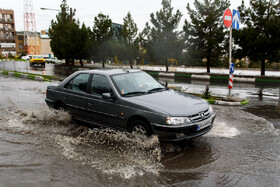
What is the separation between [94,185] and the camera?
12.8 feet

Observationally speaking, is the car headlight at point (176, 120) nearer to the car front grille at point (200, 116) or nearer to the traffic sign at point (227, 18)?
the car front grille at point (200, 116)

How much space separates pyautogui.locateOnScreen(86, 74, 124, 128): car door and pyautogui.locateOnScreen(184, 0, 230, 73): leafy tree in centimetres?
2160

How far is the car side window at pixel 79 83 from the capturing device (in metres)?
6.16

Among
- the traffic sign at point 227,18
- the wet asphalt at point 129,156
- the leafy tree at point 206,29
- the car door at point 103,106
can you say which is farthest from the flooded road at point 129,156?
the leafy tree at point 206,29

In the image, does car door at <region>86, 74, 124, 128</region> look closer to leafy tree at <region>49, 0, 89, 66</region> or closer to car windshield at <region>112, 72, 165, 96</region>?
car windshield at <region>112, 72, 165, 96</region>

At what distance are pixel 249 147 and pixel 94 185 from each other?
345cm

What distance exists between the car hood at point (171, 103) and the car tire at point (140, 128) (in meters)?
0.38

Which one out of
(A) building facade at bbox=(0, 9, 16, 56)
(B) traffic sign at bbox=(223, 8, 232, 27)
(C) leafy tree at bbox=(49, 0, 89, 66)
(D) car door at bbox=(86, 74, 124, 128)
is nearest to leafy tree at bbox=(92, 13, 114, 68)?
(C) leafy tree at bbox=(49, 0, 89, 66)

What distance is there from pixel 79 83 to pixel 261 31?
20448 mm

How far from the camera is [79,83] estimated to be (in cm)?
634

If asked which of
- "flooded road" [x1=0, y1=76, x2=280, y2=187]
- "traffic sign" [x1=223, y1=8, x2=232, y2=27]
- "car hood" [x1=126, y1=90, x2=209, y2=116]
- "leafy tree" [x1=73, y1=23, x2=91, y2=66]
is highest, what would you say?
"leafy tree" [x1=73, y1=23, x2=91, y2=66]

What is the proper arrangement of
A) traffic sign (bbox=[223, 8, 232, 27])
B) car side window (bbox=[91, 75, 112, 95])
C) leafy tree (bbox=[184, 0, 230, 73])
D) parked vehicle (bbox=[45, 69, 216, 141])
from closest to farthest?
parked vehicle (bbox=[45, 69, 216, 141]), car side window (bbox=[91, 75, 112, 95]), traffic sign (bbox=[223, 8, 232, 27]), leafy tree (bbox=[184, 0, 230, 73])

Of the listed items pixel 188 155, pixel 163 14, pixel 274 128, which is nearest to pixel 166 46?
pixel 163 14

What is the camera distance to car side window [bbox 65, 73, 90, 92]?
20.2 feet
